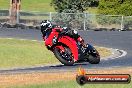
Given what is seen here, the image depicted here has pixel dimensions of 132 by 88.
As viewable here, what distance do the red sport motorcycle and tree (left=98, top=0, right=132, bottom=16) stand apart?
→ 147 feet

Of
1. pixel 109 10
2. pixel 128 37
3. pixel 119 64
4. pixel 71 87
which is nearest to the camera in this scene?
pixel 71 87

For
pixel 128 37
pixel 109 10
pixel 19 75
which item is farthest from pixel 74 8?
pixel 19 75

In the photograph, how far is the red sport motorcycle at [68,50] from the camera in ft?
19.0

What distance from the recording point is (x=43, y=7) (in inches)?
3413

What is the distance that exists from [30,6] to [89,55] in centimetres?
8341

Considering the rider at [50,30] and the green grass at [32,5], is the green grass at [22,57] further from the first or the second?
the green grass at [32,5]

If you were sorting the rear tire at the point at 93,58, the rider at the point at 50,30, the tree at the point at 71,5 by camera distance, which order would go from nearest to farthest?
the rider at the point at 50,30 → the rear tire at the point at 93,58 → the tree at the point at 71,5

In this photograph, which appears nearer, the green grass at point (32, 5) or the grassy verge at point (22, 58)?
the grassy verge at point (22, 58)

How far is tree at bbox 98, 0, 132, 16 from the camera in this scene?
50.7m

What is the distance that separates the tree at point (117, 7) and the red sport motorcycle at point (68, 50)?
44.7 metres

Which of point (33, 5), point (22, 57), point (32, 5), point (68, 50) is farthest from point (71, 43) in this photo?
point (32, 5)

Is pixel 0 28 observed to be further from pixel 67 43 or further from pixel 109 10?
pixel 67 43

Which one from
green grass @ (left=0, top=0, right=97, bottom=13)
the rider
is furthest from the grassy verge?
green grass @ (left=0, top=0, right=97, bottom=13)

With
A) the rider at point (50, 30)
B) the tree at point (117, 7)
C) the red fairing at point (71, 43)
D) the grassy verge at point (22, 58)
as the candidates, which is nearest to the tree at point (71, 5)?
the tree at point (117, 7)
